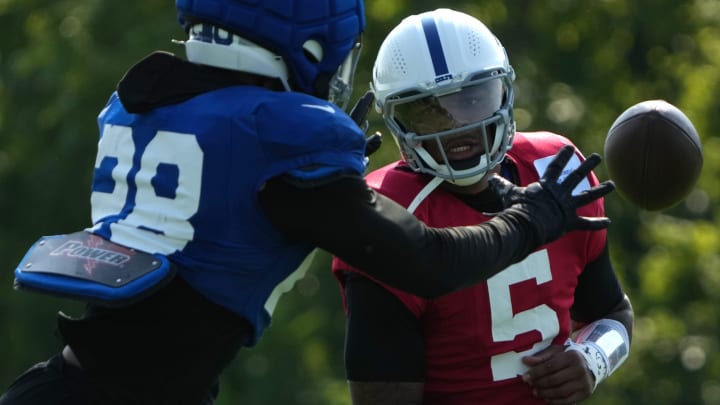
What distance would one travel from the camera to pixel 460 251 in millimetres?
3807

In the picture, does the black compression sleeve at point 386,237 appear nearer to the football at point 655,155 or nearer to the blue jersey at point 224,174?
the blue jersey at point 224,174

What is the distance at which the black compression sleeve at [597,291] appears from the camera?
4684mm

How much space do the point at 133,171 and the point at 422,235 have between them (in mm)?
684

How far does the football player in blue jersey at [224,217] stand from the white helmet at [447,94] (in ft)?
1.67

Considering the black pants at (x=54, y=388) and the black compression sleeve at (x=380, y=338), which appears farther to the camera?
the black compression sleeve at (x=380, y=338)

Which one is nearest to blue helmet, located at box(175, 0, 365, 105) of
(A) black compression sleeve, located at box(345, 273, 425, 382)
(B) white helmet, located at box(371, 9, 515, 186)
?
(B) white helmet, located at box(371, 9, 515, 186)

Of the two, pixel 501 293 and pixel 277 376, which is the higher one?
pixel 501 293

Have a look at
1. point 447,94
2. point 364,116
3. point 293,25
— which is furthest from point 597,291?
point 293,25

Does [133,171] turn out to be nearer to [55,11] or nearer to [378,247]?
[378,247]

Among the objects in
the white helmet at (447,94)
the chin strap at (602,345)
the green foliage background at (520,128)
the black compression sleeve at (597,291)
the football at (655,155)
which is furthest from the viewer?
the green foliage background at (520,128)

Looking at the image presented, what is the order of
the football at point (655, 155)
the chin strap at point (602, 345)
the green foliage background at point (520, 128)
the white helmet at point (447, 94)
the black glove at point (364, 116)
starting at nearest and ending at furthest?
the black glove at point (364, 116) < the white helmet at point (447, 94) < the chin strap at point (602, 345) < the football at point (655, 155) < the green foliage background at point (520, 128)

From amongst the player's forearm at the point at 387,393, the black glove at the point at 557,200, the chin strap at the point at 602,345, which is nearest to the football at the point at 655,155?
the chin strap at the point at 602,345

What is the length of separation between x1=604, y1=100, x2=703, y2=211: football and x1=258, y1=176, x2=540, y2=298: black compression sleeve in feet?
3.50

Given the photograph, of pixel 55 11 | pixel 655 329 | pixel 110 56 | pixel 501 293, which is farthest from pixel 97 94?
pixel 501 293
